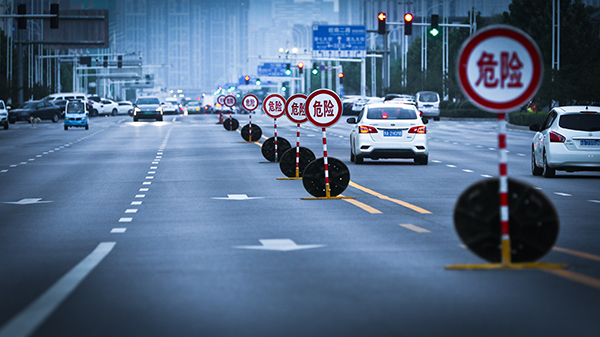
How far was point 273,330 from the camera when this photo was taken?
6770 mm

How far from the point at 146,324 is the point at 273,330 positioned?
2.81 feet

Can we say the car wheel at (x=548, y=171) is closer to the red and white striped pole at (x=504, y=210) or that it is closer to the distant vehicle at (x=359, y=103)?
the red and white striped pole at (x=504, y=210)

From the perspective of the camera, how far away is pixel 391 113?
89.2 feet

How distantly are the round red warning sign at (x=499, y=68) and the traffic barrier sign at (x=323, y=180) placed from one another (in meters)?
8.06

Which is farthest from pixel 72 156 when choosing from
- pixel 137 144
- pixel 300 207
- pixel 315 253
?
pixel 315 253

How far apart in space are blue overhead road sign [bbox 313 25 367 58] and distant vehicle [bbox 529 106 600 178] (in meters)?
76.4

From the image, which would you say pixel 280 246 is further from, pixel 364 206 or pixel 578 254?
pixel 364 206

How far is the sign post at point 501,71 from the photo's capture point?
30.8ft

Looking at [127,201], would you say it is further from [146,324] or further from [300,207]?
[146,324]

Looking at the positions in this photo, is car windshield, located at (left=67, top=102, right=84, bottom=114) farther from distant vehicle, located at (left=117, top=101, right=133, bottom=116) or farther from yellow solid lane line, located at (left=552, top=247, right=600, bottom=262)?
yellow solid lane line, located at (left=552, top=247, right=600, bottom=262)

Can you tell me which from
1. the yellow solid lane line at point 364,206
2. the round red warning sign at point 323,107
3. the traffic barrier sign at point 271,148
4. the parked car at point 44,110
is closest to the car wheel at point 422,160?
the traffic barrier sign at point 271,148

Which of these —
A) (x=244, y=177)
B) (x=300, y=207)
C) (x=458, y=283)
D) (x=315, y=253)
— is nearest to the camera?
(x=458, y=283)

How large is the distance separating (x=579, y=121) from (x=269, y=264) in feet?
45.7

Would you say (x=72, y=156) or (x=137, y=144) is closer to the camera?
(x=72, y=156)
